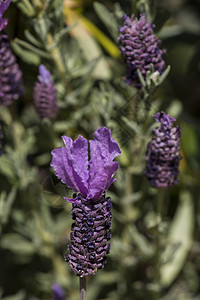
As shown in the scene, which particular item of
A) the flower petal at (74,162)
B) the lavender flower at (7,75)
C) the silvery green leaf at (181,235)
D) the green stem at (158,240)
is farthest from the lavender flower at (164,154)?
the silvery green leaf at (181,235)

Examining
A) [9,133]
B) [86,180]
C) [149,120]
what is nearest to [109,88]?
[149,120]

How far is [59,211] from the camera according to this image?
141 centimetres

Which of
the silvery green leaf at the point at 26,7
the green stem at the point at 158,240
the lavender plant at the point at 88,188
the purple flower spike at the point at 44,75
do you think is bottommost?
the green stem at the point at 158,240

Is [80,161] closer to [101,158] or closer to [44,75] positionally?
[101,158]

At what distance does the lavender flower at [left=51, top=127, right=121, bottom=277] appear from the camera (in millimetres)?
654

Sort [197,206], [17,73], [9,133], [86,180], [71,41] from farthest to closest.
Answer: [197,206] < [71,41] < [9,133] < [17,73] < [86,180]

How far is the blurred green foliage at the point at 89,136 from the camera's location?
992 mm

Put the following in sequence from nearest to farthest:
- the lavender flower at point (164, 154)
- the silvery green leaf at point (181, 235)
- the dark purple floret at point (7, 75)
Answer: the lavender flower at point (164, 154) < the dark purple floret at point (7, 75) < the silvery green leaf at point (181, 235)


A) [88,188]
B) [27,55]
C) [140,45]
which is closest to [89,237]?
[88,188]

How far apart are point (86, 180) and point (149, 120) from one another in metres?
0.37

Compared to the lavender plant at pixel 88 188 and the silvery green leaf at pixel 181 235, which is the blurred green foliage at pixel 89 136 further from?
the lavender plant at pixel 88 188

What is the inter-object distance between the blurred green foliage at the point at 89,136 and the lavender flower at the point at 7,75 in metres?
0.06

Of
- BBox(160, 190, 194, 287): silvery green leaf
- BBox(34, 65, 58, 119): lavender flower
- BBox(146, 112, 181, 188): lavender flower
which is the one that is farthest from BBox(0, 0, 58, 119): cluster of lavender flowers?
BBox(160, 190, 194, 287): silvery green leaf

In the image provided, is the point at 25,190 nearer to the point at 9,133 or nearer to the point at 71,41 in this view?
the point at 9,133
